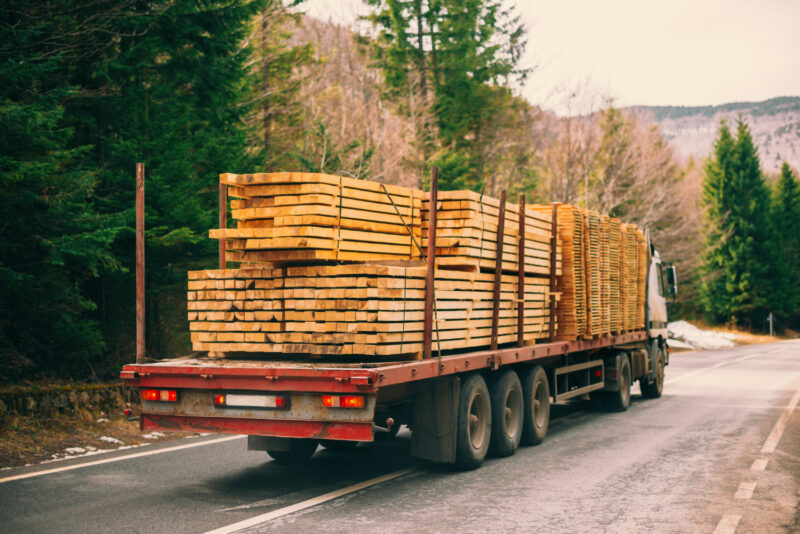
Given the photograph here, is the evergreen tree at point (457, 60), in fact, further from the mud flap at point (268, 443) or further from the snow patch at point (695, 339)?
the mud flap at point (268, 443)

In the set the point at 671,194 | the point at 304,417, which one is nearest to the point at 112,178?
the point at 304,417

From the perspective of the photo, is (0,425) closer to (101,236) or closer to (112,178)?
(101,236)

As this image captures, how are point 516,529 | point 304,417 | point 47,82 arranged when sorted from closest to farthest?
point 516,529, point 304,417, point 47,82

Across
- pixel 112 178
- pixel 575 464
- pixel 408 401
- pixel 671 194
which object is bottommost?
pixel 575 464

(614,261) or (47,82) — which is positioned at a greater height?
(47,82)

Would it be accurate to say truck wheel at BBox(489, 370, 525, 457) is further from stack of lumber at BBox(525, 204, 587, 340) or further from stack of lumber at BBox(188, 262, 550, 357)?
stack of lumber at BBox(525, 204, 587, 340)

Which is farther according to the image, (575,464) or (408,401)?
(575,464)

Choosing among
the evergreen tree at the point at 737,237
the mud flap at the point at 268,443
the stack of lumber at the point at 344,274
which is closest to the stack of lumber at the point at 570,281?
the stack of lumber at the point at 344,274

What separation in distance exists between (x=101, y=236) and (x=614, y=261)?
808 cm

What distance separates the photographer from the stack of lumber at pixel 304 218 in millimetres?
7453

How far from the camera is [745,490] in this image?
24.7ft

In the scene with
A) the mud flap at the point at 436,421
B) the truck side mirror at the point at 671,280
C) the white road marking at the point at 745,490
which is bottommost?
the white road marking at the point at 745,490

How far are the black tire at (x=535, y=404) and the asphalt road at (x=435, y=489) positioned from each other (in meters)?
0.23

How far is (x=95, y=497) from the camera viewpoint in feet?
23.0
